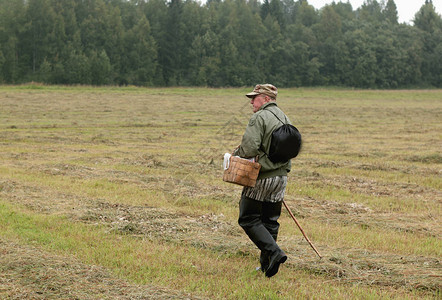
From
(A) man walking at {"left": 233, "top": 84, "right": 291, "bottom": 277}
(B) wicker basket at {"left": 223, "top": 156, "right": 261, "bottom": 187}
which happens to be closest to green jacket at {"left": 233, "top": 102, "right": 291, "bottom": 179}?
(A) man walking at {"left": 233, "top": 84, "right": 291, "bottom": 277}

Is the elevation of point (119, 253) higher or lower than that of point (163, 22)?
lower

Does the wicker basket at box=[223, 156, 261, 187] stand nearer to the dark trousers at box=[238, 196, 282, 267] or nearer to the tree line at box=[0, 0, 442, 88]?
the dark trousers at box=[238, 196, 282, 267]

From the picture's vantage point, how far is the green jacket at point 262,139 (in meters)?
5.69

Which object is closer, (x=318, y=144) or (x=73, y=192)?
(x=73, y=192)

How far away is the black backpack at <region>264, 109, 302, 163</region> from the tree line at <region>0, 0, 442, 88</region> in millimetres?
71355

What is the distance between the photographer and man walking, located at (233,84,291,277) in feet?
18.8

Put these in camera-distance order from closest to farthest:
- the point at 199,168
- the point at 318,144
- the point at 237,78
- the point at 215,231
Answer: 1. the point at 215,231
2. the point at 199,168
3. the point at 318,144
4. the point at 237,78

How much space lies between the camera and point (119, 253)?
6.57 meters

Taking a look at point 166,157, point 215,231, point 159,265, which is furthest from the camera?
point 166,157

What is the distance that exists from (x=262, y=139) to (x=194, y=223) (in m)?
2.63

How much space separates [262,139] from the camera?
5.81 m

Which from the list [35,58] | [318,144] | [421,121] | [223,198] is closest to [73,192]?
[223,198]

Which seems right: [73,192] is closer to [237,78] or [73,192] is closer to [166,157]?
[166,157]

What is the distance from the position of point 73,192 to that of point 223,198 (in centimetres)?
293
